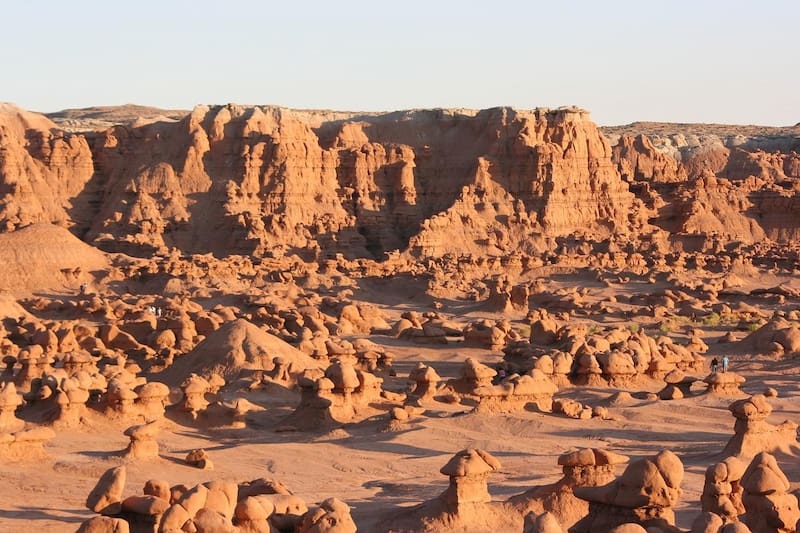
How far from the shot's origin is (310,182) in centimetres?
5497

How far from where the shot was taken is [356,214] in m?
54.6

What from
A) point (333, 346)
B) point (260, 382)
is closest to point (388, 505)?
point (260, 382)

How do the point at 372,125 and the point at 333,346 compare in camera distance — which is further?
the point at 372,125

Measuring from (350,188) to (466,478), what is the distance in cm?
4424

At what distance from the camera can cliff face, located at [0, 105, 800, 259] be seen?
52094mm

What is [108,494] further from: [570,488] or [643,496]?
[643,496]

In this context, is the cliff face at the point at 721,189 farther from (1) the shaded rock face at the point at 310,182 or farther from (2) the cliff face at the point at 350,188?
(1) the shaded rock face at the point at 310,182

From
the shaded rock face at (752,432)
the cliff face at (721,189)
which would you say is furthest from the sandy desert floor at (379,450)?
the cliff face at (721,189)

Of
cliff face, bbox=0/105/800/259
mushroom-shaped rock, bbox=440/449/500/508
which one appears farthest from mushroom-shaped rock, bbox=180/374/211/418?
cliff face, bbox=0/105/800/259

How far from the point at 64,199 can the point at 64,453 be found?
138 feet

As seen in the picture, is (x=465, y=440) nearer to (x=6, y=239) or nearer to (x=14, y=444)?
(x=14, y=444)

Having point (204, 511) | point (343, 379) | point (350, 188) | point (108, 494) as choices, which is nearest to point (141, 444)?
point (108, 494)

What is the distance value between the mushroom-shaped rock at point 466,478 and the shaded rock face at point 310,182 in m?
38.7

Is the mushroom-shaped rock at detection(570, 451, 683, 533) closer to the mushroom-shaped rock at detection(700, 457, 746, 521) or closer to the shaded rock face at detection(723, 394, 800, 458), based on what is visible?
the mushroom-shaped rock at detection(700, 457, 746, 521)
